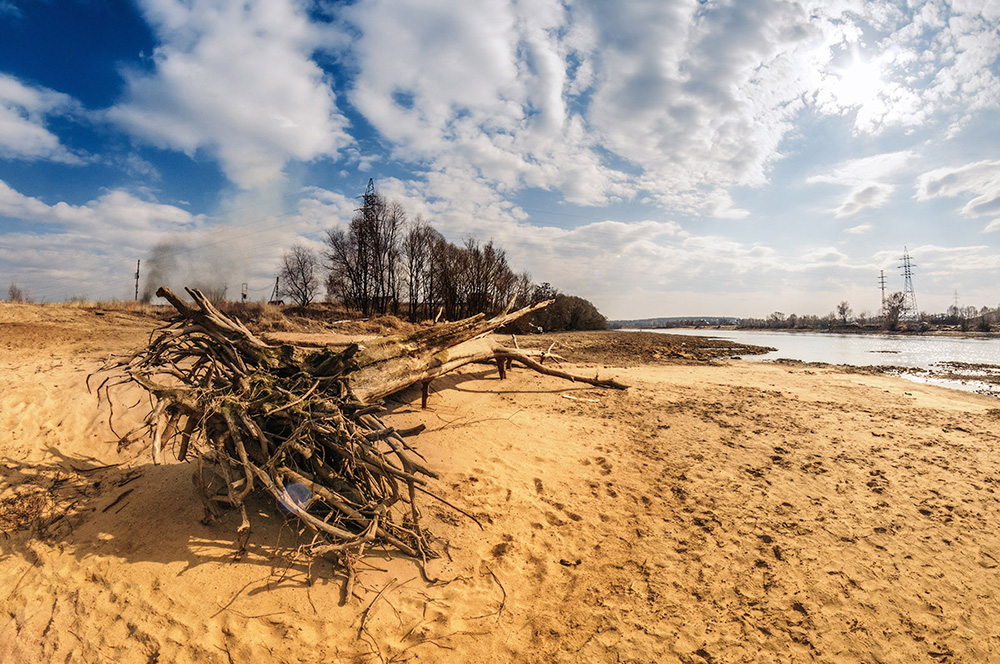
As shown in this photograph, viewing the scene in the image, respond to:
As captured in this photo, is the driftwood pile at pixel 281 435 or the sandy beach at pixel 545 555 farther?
the driftwood pile at pixel 281 435

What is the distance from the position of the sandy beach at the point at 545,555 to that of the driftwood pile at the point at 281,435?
0.97 feet

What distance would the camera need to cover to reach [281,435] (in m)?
3.72

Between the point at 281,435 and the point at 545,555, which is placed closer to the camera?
the point at 281,435

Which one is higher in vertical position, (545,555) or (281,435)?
(281,435)

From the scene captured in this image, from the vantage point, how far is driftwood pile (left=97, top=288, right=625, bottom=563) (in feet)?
10.8

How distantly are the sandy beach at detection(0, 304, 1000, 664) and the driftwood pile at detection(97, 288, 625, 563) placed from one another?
30 centimetres

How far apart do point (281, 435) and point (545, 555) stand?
8.74 feet

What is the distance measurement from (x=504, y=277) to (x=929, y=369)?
934 inches

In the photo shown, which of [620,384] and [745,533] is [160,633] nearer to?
[745,533]

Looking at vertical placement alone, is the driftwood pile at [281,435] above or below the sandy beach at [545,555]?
above

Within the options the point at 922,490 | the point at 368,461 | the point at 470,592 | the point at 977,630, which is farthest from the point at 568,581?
the point at 922,490

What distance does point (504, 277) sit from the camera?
3247 centimetres

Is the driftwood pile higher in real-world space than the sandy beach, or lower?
higher

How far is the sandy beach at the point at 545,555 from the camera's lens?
2877 millimetres
